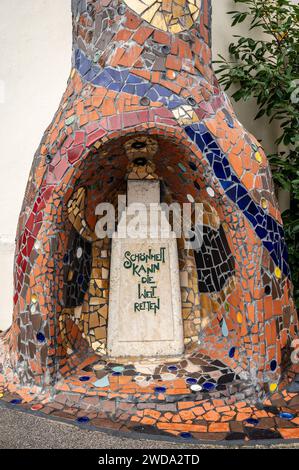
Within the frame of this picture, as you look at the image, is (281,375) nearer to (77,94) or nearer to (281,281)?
(281,281)

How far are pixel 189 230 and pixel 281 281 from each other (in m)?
1.14

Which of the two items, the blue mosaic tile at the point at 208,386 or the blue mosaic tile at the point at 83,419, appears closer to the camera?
the blue mosaic tile at the point at 83,419

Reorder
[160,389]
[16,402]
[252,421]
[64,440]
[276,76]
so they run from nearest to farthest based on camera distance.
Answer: [64,440], [252,421], [16,402], [160,389], [276,76]

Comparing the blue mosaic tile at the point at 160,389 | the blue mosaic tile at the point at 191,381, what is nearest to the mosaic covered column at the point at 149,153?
the blue mosaic tile at the point at 191,381

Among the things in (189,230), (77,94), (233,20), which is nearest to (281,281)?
(189,230)

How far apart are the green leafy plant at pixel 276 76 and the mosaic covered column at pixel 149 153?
154cm

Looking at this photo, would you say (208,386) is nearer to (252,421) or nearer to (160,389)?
(160,389)

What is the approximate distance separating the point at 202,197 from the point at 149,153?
0.65 meters

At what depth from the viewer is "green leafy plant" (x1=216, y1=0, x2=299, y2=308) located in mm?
5488

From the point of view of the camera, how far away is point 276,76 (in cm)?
572

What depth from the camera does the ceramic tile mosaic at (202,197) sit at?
3709 millimetres

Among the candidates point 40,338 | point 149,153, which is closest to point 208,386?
point 40,338

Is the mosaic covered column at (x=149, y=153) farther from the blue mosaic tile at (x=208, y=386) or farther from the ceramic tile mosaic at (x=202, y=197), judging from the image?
the blue mosaic tile at (x=208, y=386)

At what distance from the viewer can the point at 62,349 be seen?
157 inches
